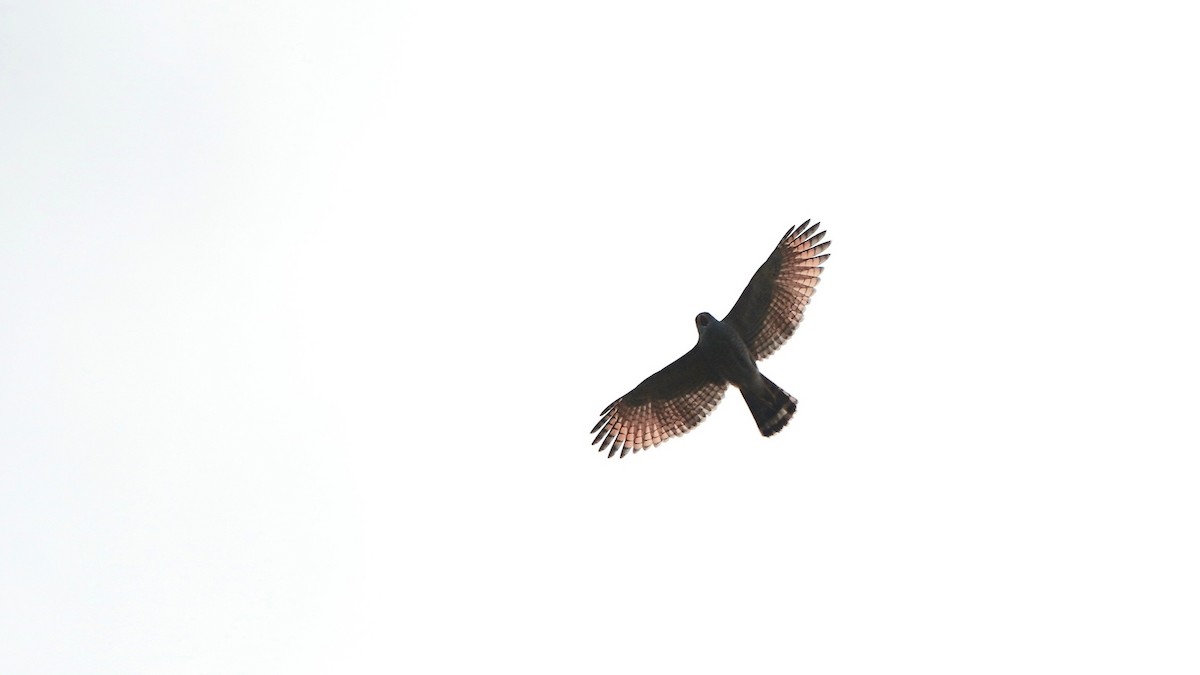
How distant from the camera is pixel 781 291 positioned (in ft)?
55.1

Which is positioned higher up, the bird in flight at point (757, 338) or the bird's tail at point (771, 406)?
the bird in flight at point (757, 338)

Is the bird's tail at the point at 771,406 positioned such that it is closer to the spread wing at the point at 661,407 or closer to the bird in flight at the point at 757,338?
the bird in flight at the point at 757,338

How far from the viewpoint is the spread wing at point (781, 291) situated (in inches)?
656

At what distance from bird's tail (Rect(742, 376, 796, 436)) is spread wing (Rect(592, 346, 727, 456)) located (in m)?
0.66

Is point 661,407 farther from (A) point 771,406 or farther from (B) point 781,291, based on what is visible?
(B) point 781,291

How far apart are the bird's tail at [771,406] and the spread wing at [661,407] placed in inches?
26.0

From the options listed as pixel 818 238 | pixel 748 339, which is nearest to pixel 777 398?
pixel 748 339

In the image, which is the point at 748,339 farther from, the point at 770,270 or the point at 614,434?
the point at 614,434

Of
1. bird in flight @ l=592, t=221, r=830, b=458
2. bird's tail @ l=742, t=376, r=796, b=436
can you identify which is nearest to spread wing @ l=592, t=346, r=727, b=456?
bird in flight @ l=592, t=221, r=830, b=458

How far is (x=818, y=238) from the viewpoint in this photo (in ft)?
54.8

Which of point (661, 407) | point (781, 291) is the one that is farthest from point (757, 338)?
point (661, 407)

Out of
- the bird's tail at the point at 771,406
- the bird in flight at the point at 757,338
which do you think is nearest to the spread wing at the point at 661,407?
the bird in flight at the point at 757,338

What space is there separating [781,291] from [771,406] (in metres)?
1.54

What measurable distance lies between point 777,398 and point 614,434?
2.54 m
